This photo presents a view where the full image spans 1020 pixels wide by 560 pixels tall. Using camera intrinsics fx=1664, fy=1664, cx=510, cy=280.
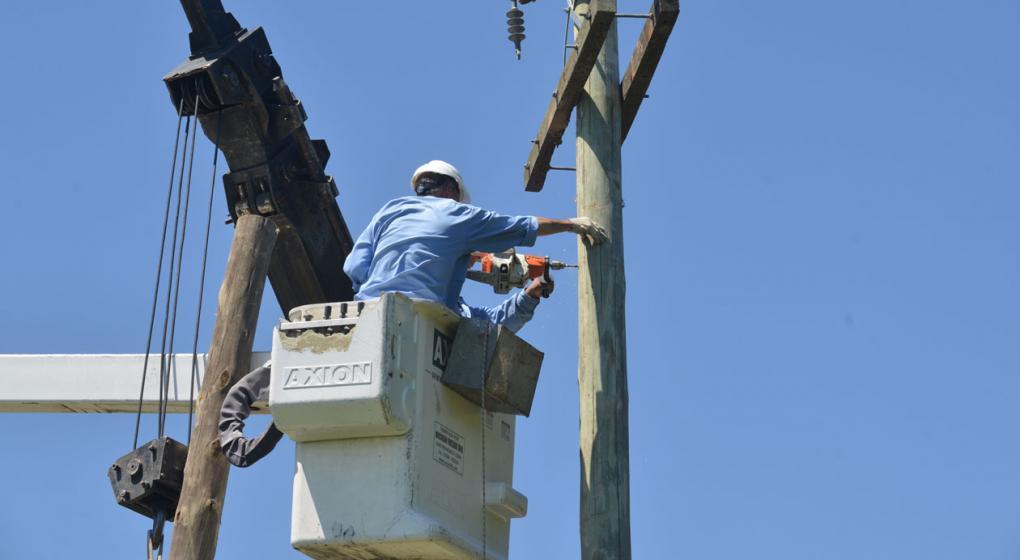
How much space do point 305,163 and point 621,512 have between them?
11.7 ft

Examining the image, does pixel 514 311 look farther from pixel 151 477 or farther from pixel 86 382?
pixel 86 382

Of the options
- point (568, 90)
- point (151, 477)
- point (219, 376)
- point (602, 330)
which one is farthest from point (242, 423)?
point (219, 376)

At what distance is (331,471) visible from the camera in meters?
6.09

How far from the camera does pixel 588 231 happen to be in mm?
6984

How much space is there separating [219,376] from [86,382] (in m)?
1.39

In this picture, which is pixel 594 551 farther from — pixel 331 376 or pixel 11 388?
pixel 11 388

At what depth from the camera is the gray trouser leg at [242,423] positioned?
21.6ft

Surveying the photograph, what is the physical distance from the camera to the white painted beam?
31.9 feet

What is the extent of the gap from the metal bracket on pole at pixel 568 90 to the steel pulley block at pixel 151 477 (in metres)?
2.33

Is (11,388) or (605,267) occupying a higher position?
(11,388)

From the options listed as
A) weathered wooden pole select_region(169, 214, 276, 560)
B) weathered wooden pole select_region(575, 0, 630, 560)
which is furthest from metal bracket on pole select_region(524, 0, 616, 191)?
weathered wooden pole select_region(169, 214, 276, 560)

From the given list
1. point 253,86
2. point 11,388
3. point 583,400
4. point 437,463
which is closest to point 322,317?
point 437,463

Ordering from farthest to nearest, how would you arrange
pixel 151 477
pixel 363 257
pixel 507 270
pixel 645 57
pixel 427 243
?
pixel 151 477, pixel 507 270, pixel 645 57, pixel 363 257, pixel 427 243

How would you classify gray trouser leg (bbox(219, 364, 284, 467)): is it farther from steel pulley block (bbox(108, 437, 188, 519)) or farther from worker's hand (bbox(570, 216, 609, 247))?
steel pulley block (bbox(108, 437, 188, 519))
